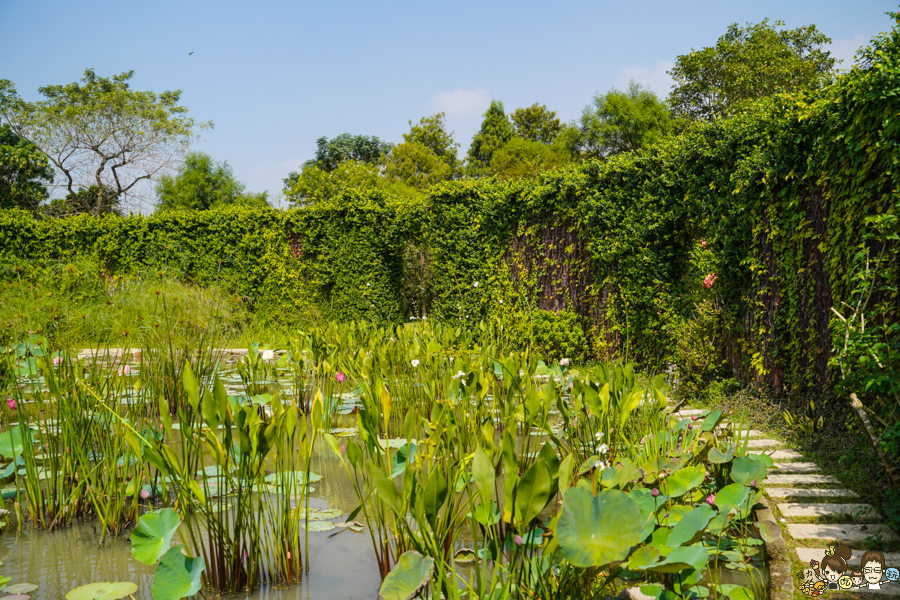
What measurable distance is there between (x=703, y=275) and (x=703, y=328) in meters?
0.46

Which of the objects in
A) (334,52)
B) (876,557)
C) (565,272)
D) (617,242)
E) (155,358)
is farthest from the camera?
(334,52)

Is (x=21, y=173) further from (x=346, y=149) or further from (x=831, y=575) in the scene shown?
(x=831, y=575)

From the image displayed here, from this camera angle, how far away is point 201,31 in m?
6.74

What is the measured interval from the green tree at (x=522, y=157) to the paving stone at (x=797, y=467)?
23.2 meters

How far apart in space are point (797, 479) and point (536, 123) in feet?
95.9

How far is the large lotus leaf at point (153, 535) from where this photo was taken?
59.6 inches

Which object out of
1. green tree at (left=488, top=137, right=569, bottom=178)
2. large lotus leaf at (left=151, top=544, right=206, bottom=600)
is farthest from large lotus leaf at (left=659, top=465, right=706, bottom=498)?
green tree at (left=488, top=137, right=569, bottom=178)

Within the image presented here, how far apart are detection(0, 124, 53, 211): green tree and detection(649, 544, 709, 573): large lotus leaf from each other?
25.9m

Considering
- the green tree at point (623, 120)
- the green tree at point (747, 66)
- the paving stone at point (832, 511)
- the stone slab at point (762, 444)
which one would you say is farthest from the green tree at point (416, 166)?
the paving stone at point (832, 511)

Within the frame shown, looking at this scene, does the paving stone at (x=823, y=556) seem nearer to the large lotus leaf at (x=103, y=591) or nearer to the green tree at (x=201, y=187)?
the large lotus leaf at (x=103, y=591)

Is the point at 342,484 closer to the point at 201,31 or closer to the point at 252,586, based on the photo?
the point at 252,586

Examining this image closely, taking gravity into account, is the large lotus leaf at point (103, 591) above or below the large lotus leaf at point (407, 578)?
below

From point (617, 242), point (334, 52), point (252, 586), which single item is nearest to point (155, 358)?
point (252, 586)

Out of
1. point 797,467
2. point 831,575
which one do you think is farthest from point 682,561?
point 797,467
